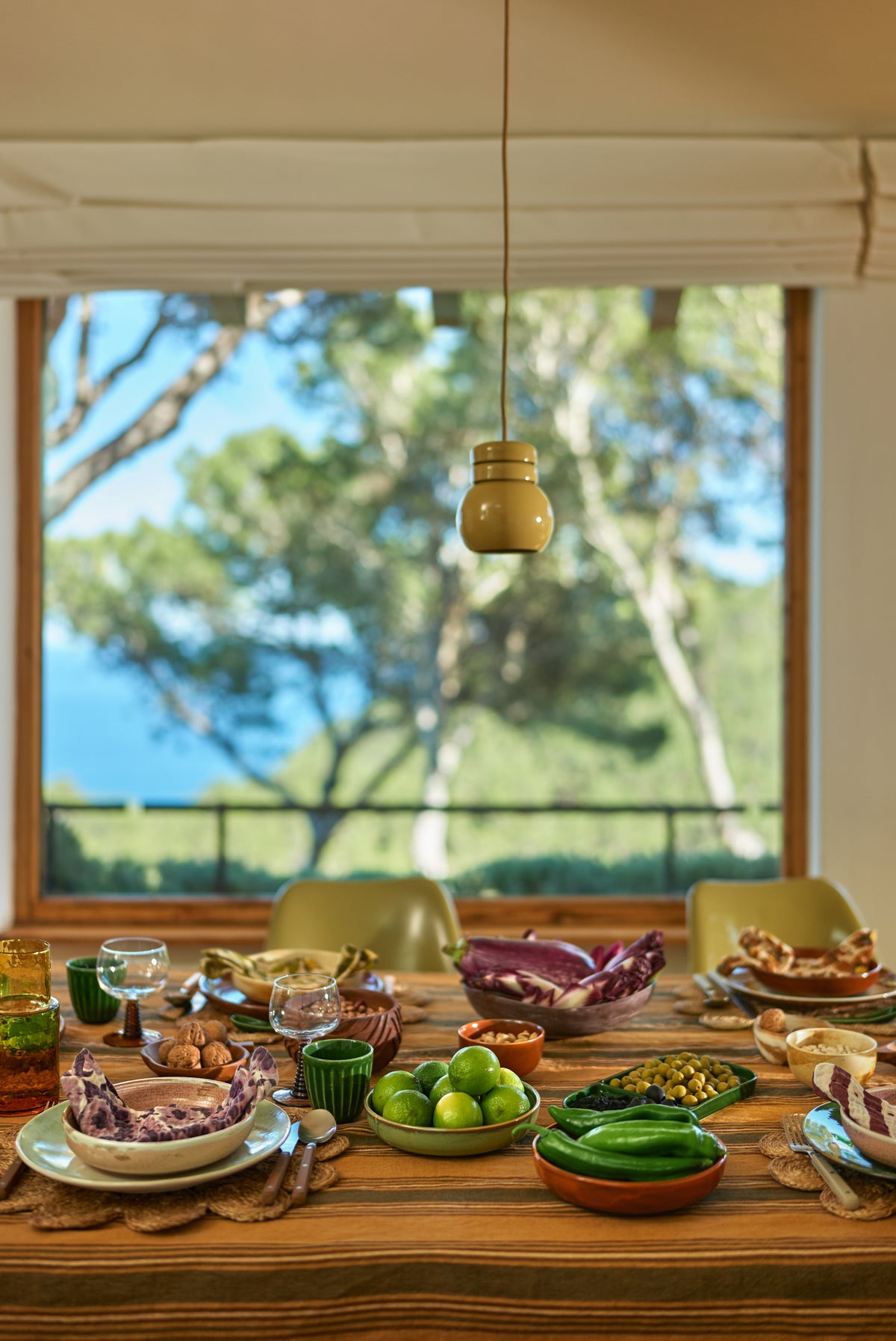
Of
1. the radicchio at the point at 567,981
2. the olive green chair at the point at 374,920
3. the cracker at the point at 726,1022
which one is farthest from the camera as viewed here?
the olive green chair at the point at 374,920

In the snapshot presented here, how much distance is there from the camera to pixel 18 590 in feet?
11.1

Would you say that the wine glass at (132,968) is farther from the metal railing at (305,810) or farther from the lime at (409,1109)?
the metal railing at (305,810)

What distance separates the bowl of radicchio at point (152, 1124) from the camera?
1169 millimetres

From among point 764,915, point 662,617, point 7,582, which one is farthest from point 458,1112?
point 662,617

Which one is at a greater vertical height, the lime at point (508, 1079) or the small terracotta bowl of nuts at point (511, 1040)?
the lime at point (508, 1079)

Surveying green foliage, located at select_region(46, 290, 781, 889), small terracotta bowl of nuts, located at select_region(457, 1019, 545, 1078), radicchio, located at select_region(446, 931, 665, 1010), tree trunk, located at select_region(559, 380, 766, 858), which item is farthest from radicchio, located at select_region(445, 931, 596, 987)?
tree trunk, located at select_region(559, 380, 766, 858)

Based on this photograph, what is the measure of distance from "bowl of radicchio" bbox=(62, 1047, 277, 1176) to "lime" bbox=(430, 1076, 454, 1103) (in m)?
0.18

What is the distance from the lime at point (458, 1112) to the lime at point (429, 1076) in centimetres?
6

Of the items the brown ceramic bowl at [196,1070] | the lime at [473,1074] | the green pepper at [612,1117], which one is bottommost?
the brown ceramic bowl at [196,1070]

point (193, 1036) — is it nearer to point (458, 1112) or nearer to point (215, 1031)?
point (215, 1031)

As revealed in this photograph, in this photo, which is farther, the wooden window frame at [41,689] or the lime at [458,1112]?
the wooden window frame at [41,689]

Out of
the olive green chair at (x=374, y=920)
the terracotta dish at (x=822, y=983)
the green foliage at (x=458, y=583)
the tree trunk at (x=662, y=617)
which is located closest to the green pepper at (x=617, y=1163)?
the terracotta dish at (x=822, y=983)

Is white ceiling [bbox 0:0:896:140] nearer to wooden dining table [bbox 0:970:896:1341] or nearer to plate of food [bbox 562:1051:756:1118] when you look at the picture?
plate of food [bbox 562:1051:756:1118]

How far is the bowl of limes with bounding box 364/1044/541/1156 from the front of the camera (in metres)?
1.29
